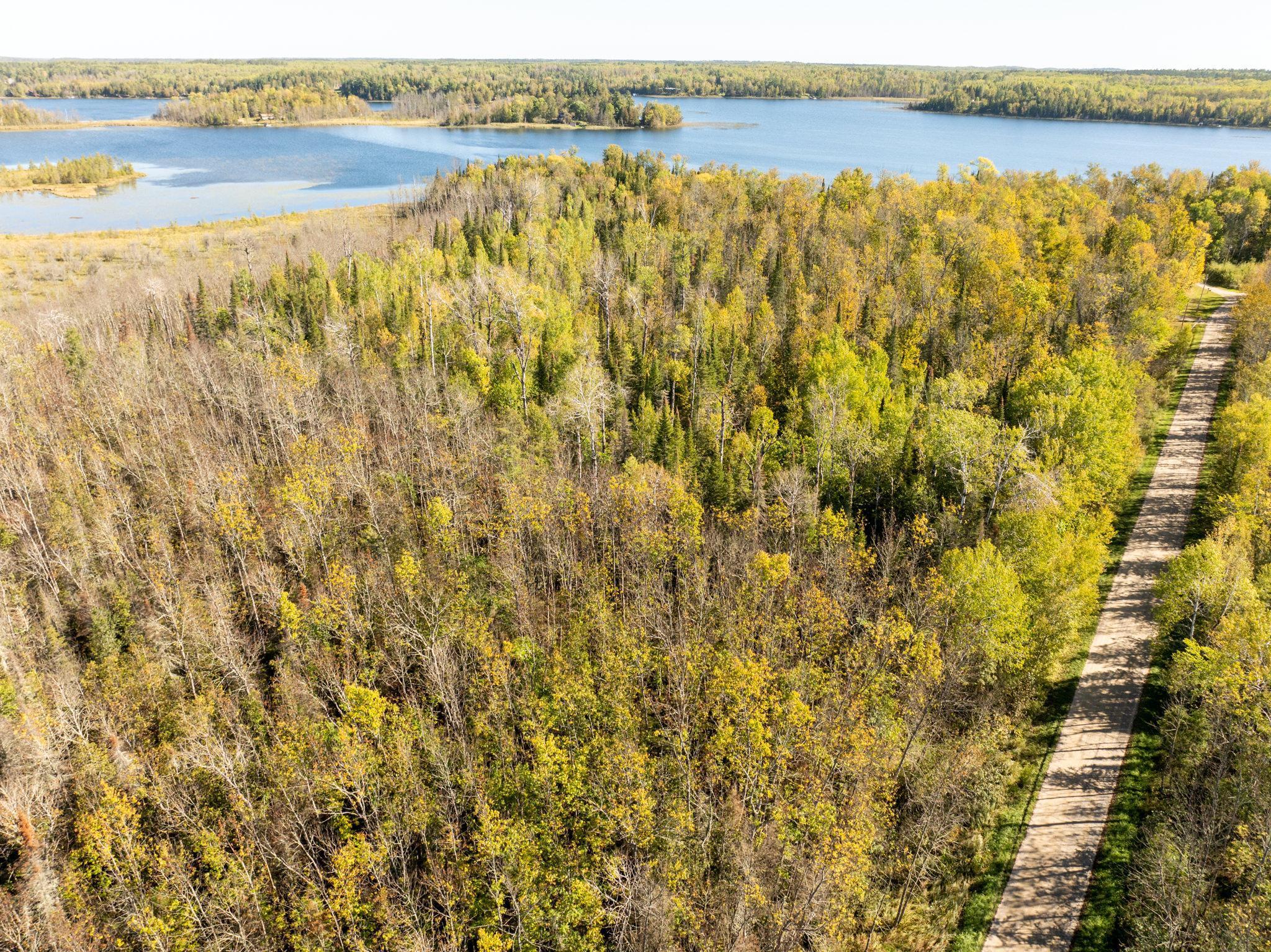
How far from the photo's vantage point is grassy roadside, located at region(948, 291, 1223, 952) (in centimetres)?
2964

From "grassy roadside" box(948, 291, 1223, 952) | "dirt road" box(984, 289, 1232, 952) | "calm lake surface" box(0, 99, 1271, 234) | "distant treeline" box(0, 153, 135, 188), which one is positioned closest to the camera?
"dirt road" box(984, 289, 1232, 952)

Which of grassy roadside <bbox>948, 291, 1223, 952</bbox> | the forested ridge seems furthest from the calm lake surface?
grassy roadside <bbox>948, 291, 1223, 952</bbox>

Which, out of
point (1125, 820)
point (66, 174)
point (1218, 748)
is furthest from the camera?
point (66, 174)

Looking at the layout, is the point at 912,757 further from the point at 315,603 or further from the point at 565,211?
the point at 565,211

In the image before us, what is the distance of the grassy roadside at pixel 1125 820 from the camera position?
28688mm

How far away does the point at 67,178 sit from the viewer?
150125 millimetres

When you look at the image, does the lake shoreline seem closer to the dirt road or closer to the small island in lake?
the small island in lake

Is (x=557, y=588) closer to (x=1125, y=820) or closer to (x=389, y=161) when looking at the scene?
(x=1125, y=820)

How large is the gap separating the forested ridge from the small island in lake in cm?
9433

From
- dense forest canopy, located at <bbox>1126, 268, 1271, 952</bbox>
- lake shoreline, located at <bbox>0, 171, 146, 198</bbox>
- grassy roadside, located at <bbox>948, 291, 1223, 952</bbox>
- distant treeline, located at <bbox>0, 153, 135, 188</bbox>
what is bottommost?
grassy roadside, located at <bbox>948, 291, 1223, 952</bbox>

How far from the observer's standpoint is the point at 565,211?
11012 centimetres

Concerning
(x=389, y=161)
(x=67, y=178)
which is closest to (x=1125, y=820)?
(x=389, y=161)

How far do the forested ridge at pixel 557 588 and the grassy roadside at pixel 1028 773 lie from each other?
755mm

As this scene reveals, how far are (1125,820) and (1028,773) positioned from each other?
4207mm
